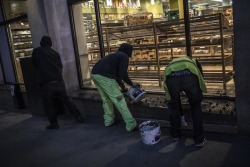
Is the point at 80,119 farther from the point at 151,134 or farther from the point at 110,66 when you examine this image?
the point at 151,134

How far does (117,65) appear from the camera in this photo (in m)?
5.23

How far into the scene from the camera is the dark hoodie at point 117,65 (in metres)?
5.08

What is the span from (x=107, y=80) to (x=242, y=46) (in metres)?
2.49

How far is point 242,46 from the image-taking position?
4.03 meters

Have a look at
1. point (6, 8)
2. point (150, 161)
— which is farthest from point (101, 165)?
point (6, 8)

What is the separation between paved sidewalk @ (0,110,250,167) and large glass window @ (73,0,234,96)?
1.28 meters

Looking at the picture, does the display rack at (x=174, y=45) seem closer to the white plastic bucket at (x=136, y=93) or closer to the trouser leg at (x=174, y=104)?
the white plastic bucket at (x=136, y=93)

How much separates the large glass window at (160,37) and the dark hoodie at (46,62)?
4.19 ft

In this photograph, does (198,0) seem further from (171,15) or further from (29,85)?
(29,85)

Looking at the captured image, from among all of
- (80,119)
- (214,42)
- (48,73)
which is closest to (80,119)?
(80,119)

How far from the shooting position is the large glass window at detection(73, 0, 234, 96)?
542 centimetres

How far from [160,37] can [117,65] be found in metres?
1.74

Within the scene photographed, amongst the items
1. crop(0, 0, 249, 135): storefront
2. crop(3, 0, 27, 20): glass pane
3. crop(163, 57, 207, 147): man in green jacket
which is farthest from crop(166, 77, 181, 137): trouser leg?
crop(3, 0, 27, 20): glass pane

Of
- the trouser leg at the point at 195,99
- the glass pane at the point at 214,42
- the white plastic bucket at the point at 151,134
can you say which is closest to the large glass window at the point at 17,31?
the glass pane at the point at 214,42
